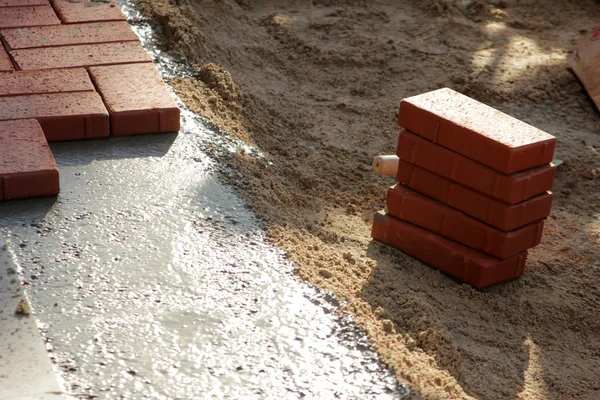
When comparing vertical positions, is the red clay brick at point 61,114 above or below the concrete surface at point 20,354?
above

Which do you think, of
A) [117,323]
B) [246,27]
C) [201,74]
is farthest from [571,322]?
[246,27]

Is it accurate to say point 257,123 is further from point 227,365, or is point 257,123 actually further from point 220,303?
point 227,365

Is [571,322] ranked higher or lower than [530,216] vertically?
lower

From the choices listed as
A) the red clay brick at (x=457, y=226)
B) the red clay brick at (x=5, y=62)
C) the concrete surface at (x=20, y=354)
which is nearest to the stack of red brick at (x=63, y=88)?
the red clay brick at (x=5, y=62)

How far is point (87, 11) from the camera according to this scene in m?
5.41

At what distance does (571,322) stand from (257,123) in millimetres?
2274

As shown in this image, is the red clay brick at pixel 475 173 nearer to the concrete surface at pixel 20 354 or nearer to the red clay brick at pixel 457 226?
the red clay brick at pixel 457 226

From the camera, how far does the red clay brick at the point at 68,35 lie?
4965mm

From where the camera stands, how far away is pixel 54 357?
2.83 meters

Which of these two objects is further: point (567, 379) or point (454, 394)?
point (567, 379)

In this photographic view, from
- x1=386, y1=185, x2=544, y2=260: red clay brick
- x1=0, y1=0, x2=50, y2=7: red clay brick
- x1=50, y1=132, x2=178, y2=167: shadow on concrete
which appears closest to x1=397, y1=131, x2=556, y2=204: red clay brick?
x1=386, y1=185, x2=544, y2=260: red clay brick

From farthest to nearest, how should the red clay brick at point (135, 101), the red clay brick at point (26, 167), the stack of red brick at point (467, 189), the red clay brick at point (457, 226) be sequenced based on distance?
the red clay brick at point (135, 101) → the red clay brick at point (457, 226) → the stack of red brick at point (467, 189) → the red clay brick at point (26, 167)

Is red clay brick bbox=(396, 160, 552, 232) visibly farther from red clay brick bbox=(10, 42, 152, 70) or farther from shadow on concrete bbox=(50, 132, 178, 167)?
red clay brick bbox=(10, 42, 152, 70)

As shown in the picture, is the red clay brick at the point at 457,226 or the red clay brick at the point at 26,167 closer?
the red clay brick at the point at 26,167
